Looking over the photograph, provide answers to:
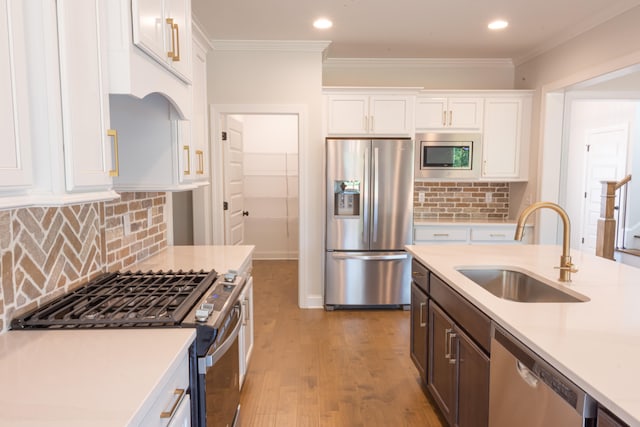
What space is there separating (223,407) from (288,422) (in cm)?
81

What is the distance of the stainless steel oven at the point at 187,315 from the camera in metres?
1.34

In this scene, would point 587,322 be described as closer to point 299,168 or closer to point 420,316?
point 420,316

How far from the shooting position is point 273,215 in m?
6.60

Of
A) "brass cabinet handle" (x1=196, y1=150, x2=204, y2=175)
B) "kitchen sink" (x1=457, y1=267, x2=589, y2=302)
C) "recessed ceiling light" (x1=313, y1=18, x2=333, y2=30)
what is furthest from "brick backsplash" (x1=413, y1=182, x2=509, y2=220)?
"brass cabinet handle" (x1=196, y1=150, x2=204, y2=175)

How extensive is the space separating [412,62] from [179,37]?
3374mm

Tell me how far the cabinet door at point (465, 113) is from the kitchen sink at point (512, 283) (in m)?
2.55

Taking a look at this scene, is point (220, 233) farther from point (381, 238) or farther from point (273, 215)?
point (273, 215)

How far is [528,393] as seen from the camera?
4.23ft

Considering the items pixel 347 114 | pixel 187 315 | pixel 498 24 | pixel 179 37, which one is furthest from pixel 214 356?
pixel 498 24

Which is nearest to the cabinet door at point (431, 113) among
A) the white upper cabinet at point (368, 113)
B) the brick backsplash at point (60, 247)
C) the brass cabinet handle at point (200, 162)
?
the white upper cabinet at point (368, 113)

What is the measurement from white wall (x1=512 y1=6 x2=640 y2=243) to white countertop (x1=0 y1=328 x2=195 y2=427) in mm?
3628

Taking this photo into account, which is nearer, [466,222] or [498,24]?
[498,24]

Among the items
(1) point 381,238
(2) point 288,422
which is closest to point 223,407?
(2) point 288,422

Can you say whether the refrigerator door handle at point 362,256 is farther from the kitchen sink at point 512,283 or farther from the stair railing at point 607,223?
the stair railing at point 607,223
